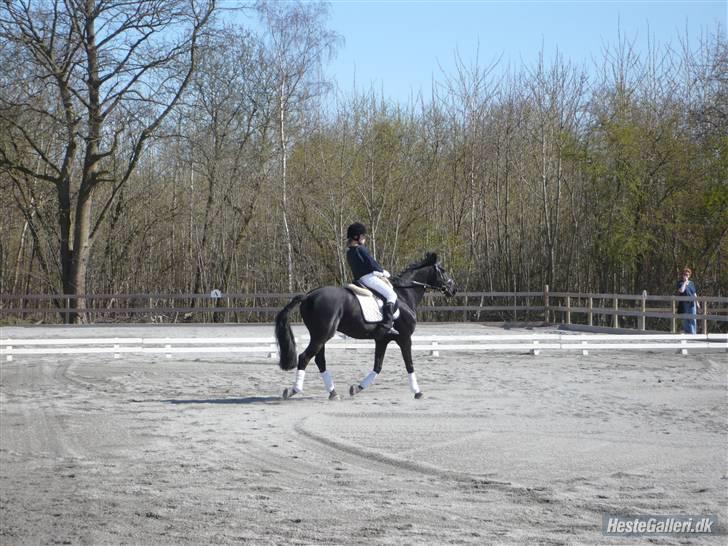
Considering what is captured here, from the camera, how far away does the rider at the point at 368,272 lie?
1368 cm

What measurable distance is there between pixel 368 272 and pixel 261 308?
20736mm

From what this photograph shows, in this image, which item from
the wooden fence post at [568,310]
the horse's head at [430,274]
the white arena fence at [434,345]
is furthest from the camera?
the wooden fence post at [568,310]

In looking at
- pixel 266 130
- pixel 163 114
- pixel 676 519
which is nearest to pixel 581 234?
pixel 266 130

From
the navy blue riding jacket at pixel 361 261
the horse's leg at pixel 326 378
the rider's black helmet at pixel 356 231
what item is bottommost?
the horse's leg at pixel 326 378

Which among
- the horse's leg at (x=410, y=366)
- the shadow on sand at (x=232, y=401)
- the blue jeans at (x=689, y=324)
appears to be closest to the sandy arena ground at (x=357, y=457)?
the shadow on sand at (x=232, y=401)

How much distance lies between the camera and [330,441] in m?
10.3

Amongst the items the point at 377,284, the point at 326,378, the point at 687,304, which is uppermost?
the point at 377,284

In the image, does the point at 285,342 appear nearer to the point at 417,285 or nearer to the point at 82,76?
the point at 417,285

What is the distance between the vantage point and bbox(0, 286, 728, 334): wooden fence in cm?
Result: 3334

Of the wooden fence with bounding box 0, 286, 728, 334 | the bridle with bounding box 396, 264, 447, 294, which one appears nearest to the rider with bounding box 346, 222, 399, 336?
the bridle with bounding box 396, 264, 447, 294

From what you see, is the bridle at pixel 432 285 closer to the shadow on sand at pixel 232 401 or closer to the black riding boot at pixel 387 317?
the black riding boot at pixel 387 317

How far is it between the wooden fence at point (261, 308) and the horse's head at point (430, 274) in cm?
1741

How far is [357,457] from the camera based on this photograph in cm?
948

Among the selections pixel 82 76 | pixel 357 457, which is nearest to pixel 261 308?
pixel 82 76
